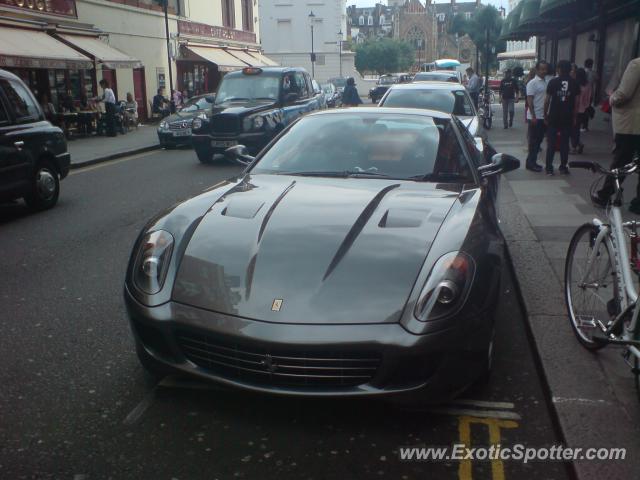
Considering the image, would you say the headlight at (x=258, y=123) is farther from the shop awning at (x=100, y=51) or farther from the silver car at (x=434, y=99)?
the shop awning at (x=100, y=51)

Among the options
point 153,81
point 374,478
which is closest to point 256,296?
point 374,478

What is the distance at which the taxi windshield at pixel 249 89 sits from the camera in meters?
15.4

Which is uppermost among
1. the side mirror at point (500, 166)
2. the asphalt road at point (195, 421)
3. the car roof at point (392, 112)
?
the car roof at point (392, 112)

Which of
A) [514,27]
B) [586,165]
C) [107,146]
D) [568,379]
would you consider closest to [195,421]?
[568,379]

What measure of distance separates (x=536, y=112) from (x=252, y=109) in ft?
19.5

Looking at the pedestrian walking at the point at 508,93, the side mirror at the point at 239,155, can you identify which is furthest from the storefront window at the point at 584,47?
the side mirror at the point at 239,155

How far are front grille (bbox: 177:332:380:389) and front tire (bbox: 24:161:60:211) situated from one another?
6901 millimetres

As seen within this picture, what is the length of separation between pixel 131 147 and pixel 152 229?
15172 mm

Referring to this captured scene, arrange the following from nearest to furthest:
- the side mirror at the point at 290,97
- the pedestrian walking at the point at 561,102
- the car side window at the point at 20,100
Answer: the car side window at the point at 20,100 → the pedestrian walking at the point at 561,102 → the side mirror at the point at 290,97

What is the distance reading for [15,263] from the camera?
6582mm

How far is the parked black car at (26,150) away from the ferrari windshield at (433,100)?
533cm

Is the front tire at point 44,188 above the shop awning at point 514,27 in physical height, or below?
below

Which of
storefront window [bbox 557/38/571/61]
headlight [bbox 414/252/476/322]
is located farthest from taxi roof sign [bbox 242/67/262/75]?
storefront window [bbox 557/38/571/61]

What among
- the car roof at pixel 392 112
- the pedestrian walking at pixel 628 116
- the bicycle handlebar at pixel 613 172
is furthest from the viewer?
the pedestrian walking at pixel 628 116
